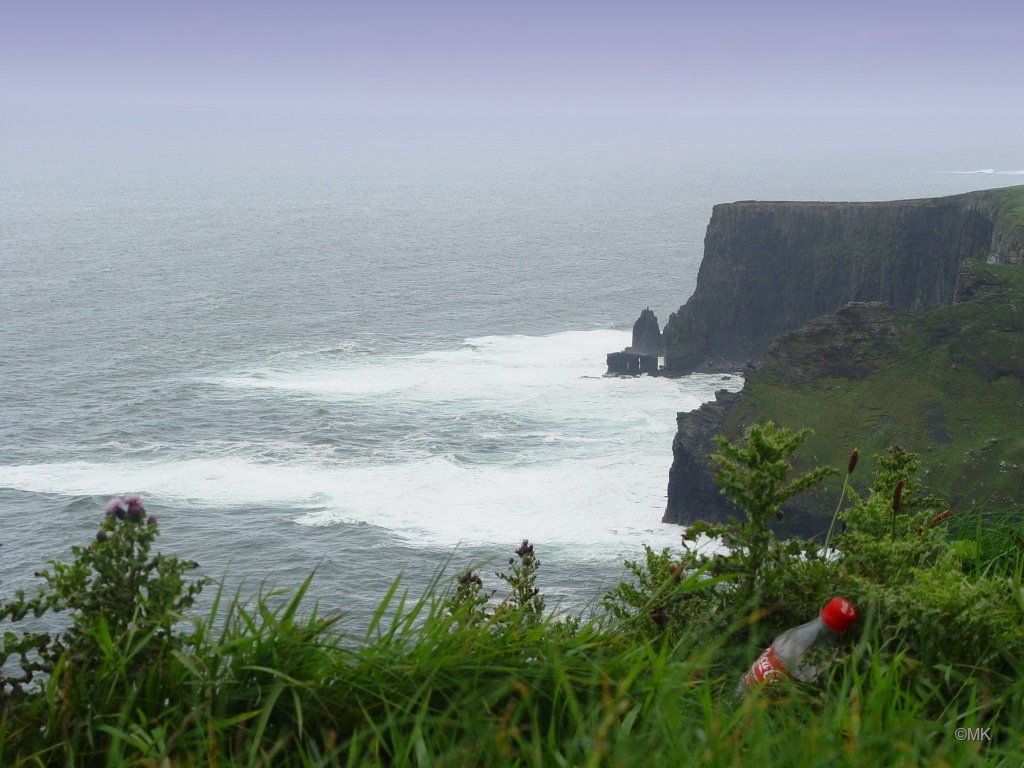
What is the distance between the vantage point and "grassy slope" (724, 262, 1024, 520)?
6569 cm

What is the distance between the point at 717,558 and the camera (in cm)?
907

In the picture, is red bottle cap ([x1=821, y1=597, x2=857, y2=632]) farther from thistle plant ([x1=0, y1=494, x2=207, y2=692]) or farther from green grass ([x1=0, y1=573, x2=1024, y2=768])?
thistle plant ([x1=0, y1=494, x2=207, y2=692])

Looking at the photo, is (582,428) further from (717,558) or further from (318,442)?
(717,558)

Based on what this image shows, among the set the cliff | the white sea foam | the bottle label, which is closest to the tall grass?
the bottle label

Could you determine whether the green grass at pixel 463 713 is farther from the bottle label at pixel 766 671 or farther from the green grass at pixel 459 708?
the bottle label at pixel 766 671

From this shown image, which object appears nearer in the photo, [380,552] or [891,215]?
[380,552]

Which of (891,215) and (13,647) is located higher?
(891,215)

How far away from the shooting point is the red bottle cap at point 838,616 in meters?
A: 7.70

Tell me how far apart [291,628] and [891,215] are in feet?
381

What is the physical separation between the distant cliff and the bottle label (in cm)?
10597

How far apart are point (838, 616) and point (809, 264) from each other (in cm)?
11704

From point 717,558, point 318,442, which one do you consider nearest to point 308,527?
point 318,442

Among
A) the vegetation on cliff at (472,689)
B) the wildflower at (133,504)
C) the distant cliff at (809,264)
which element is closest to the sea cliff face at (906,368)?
the distant cliff at (809,264)

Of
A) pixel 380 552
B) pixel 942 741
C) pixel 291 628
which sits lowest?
pixel 380 552
